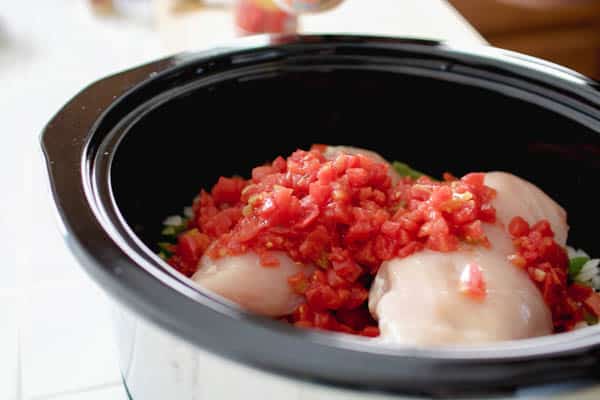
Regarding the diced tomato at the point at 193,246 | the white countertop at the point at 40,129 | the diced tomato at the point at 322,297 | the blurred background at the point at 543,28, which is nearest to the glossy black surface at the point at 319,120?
the diced tomato at the point at 193,246

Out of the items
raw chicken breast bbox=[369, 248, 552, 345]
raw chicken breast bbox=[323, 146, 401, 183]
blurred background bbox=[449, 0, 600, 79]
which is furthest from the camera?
blurred background bbox=[449, 0, 600, 79]

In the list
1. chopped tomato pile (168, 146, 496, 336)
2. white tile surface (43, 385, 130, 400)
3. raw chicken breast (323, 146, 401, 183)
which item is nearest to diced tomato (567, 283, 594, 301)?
chopped tomato pile (168, 146, 496, 336)

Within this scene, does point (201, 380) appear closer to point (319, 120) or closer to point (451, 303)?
point (451, 303)

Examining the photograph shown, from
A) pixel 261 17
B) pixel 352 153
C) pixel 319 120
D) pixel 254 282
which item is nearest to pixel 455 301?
pixel 254 282

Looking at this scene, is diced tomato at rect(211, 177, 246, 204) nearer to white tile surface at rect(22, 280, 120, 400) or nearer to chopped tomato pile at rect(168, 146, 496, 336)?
chopped tomato pile at rect(168, 146, 496, 336)

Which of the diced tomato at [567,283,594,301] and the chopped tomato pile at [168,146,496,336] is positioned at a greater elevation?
the chopped tomato pile at [168,146,496,336]

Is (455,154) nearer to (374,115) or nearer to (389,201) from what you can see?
(374,115)

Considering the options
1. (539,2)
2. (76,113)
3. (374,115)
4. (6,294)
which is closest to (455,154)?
(374,115)
